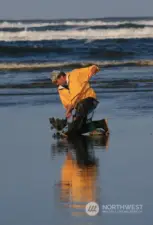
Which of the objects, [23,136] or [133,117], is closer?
[23,136]

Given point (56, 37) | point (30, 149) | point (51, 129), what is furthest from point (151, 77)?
point (56, 37)

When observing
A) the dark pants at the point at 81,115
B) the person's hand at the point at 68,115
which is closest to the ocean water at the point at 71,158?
the dark pants at the point at 81,115

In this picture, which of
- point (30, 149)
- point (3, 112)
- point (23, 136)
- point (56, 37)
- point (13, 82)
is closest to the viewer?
point (30, 149)

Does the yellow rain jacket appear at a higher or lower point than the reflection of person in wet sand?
higher

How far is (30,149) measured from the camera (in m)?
10.1

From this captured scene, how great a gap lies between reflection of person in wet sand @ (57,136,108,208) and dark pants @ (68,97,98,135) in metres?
0.85

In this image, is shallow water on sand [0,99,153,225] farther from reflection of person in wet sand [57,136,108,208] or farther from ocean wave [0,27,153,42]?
ocean wave [0,27,153,42]

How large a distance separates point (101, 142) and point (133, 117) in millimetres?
1991

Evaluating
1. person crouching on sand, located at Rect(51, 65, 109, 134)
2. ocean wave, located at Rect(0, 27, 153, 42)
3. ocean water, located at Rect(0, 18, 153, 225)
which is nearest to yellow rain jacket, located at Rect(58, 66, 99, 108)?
person crouching on sand, located at Rect(51, 65, 109, 134)

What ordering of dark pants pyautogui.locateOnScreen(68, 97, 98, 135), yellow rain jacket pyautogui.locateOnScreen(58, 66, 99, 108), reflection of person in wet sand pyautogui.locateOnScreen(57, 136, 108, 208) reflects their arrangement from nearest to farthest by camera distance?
reflection of person in wet sand pyautogui.locateOnScreen(57, 136, 108, 208) → yellow rain jacket pyautogui.locateOnScreen(58, 66, 99, 108) → dark pants pyautogui.locateOnScreen(68, 97, 98, 135)

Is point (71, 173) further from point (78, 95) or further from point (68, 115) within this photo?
point (78, 95)

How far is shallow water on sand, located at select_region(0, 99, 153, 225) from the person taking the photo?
23.0 feet

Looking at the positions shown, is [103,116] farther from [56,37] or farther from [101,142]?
[56,37]

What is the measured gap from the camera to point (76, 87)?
37.2ft
